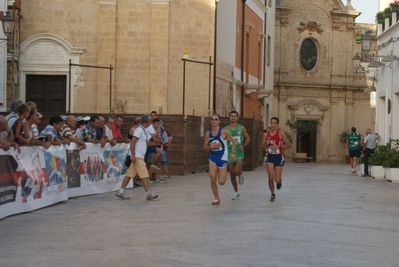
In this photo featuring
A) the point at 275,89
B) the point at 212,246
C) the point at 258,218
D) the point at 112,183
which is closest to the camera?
the point at 212,246

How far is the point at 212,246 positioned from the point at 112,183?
10210 mm

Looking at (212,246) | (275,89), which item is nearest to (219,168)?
(212,246)

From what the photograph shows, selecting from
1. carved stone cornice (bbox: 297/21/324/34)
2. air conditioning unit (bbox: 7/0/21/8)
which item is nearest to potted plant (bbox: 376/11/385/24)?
air conditioning unit (bbox: 7/0/21/8)

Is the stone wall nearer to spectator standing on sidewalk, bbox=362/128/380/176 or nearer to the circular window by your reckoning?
spectator standing on sidewalk, bbox=362/128/380/176

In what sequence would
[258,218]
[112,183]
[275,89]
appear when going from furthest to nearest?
[275,89] < [112,183] < [258,218]

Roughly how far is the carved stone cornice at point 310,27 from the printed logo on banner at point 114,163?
128 feet

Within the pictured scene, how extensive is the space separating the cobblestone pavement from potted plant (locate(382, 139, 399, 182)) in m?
7.08

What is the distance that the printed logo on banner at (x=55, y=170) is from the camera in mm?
16750

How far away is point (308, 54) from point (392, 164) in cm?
3363

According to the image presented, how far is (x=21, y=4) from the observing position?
1227 inches

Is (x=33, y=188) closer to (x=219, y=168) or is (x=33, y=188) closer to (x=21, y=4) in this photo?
(x=219, y=168)

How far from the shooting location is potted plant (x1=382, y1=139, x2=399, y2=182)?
87.2 ft

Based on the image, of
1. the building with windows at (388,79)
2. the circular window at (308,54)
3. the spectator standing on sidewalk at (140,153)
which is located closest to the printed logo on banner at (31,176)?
the spectator standing on sidewalk at (140,153)

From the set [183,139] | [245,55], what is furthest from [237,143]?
[245,55]
